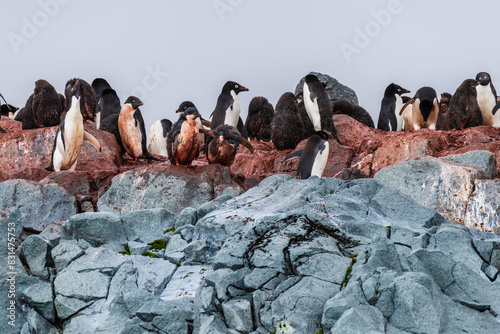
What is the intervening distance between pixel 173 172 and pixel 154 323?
542cm

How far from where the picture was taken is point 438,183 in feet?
34.0

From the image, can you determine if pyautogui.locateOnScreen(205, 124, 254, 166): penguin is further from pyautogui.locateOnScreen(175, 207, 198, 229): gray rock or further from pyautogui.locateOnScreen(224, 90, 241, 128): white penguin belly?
pyautogui.locateOnScreen(224, 90, 241, 128): white penguin belly

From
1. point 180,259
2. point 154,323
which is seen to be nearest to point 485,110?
point 180,259

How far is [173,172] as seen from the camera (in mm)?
11031

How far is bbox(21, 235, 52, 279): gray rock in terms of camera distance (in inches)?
292

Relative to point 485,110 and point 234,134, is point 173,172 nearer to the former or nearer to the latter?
point 234,134

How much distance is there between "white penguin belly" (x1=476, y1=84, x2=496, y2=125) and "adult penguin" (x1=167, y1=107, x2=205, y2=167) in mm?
7727

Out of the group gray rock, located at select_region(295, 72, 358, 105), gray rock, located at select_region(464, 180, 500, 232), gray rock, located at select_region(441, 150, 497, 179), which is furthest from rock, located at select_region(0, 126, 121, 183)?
gray rock, located at select_region(295, 72, 358, 105)

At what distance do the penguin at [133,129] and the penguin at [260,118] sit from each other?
391 cm

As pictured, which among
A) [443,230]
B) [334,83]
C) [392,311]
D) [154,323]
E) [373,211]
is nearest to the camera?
[392,311]

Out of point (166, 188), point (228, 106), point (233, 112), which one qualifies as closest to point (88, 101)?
point (228, 106)

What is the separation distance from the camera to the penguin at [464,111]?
47.7 feet

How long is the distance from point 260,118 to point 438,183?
7063mm

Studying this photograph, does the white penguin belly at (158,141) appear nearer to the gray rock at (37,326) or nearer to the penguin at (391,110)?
the penguin at (391,110)
